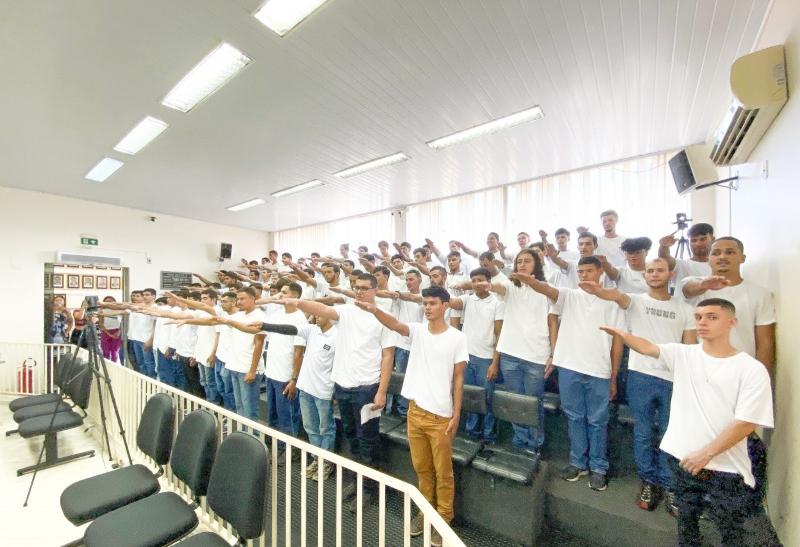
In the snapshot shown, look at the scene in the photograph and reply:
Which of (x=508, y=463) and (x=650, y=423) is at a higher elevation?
(x=650, y=423)

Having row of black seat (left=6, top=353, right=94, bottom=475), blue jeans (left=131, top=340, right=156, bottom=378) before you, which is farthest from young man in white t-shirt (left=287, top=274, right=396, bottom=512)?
blue jeans (left=131, top=340, right=156, bottom=378)

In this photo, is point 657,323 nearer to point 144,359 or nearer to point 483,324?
point 483,324

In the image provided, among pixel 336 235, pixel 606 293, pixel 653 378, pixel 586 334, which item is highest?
pixel 336 235

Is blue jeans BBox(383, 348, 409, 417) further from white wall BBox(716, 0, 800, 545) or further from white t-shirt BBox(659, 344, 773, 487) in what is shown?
white wall BBox(716, 0, 800, 545)

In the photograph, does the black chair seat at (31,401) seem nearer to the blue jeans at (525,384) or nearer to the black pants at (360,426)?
the black pants at (360,426)

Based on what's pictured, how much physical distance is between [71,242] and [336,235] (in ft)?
18.8

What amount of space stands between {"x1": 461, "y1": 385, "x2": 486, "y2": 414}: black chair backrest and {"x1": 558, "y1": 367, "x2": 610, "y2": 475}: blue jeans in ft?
1.91

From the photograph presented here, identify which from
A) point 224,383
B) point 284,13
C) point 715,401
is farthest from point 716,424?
point 224,383

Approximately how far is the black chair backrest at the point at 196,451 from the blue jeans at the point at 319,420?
0.92 meters

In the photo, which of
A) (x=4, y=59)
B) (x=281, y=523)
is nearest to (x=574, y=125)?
(x=281, y=523)

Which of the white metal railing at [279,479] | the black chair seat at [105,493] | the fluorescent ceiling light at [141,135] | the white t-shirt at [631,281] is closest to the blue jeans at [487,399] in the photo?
the white metal railing at [279,479]

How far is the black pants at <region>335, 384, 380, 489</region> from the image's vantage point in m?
2.54

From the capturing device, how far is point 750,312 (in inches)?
79.1

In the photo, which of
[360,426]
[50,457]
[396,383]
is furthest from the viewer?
[50,457]
